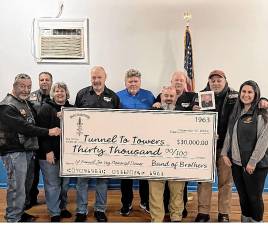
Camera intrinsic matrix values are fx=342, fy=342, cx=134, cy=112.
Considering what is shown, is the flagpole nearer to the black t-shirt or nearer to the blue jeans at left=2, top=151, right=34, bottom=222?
the black t-shirt

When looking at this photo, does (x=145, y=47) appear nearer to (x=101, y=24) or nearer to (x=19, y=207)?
(x=101, y=24)

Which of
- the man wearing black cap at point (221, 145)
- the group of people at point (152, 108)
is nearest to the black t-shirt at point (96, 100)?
the group of people at point (152, 108)

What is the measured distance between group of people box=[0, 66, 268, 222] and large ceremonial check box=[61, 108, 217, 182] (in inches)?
4.8

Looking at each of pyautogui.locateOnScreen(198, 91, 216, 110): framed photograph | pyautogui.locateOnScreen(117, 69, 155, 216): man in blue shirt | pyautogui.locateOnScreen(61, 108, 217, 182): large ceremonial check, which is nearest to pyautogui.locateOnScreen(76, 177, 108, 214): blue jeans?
pyautogui.locateOnScreen(61, 108, 217, 182): large ceremonial check

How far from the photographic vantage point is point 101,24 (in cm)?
457

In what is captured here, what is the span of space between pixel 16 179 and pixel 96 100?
3.43 ft

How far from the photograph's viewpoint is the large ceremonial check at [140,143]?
3.12 meters

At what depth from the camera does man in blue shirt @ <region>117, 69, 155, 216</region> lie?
3385 millimetres

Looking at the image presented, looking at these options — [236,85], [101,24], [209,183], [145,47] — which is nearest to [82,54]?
[101,24]

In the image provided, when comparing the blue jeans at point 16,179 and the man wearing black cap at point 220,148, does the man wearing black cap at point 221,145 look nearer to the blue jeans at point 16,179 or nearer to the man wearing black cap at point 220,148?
the man wearing black cap at point 220,148

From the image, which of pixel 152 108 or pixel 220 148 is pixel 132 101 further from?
pixel 220 148

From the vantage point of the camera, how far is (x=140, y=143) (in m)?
3.18

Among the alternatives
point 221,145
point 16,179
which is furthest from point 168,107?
point 16,179

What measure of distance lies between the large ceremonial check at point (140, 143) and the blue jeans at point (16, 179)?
0.36 m
